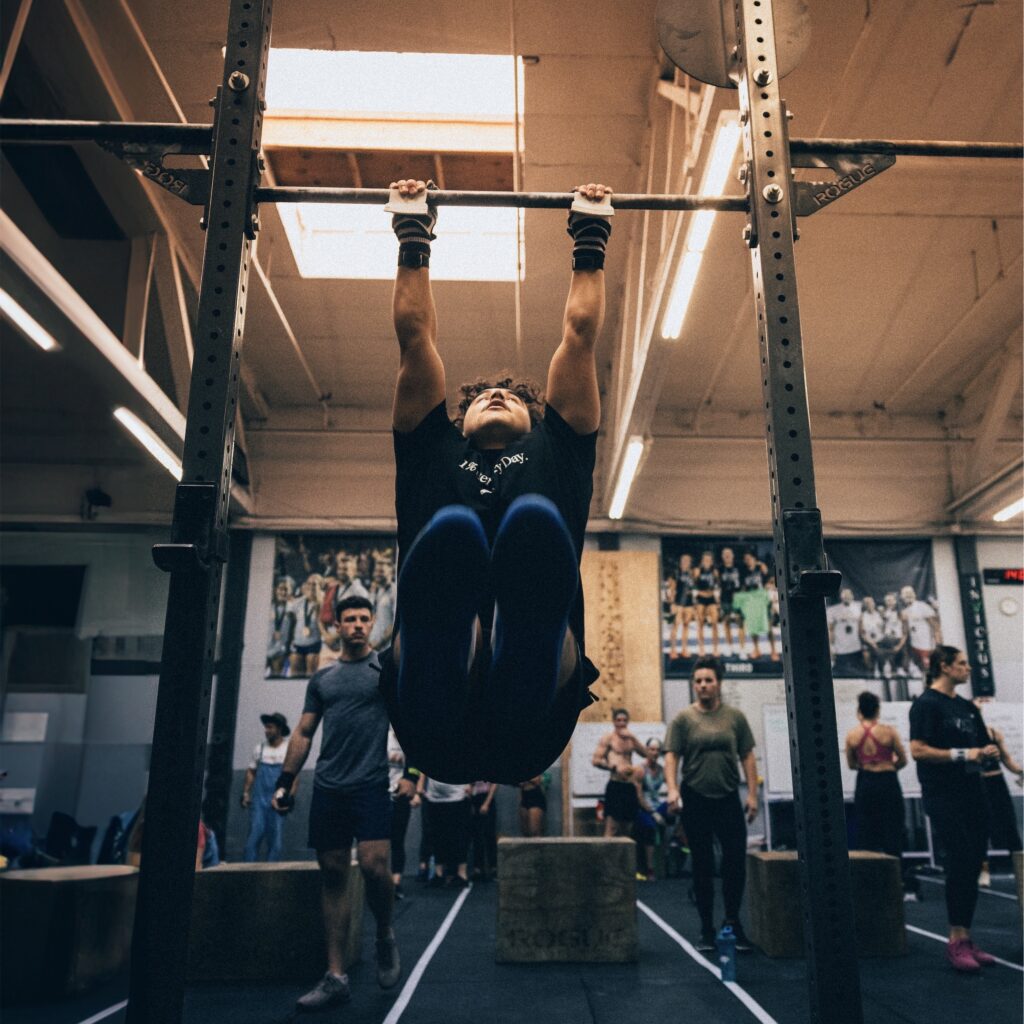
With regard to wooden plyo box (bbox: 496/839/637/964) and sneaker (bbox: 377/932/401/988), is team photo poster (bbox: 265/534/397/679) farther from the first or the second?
sneaker (bbox: 377/932/401/988)

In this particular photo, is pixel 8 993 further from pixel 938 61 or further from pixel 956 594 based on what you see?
pixel 956 594

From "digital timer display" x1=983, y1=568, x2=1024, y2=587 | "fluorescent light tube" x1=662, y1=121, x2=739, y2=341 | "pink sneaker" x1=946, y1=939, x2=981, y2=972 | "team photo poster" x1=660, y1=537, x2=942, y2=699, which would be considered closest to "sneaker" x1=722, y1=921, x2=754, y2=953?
"pink sneaker" x1=946, y1=939, x2=981, y2=972

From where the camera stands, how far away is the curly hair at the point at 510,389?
276 cm

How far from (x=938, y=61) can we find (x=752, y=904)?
5.91 metres

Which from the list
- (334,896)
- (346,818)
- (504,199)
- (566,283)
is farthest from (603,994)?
(566,283)

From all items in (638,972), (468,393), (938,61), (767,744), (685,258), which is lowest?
(638,972)

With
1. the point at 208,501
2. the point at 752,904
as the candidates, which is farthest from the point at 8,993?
the point at 752,904

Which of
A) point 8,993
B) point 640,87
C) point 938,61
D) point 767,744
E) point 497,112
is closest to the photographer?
point 8,993

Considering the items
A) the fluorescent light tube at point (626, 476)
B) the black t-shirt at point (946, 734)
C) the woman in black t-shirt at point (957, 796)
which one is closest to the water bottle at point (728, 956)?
the woman in black t-shirt at point (957, 796)

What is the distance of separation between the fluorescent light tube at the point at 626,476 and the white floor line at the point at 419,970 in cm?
447

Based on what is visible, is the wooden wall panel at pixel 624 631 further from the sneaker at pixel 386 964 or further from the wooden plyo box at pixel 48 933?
the wooden plyo box at pixel 48 933

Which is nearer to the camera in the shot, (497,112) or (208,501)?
(208,501)

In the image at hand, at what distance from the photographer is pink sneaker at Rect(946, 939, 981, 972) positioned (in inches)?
166

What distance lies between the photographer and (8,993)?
366 centimetres
